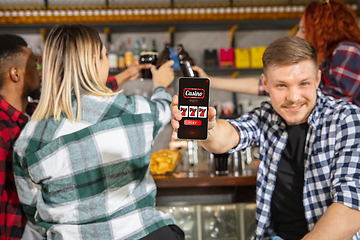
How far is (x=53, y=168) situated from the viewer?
3.20 ft

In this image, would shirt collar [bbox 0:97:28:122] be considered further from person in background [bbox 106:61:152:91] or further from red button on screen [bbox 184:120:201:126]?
red button on screen [bbox 184:120:201:126]

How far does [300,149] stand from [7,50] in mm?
1198

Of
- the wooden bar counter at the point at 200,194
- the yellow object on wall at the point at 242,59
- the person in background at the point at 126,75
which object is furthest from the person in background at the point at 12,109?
the yellow object on wall at the point at 242,59

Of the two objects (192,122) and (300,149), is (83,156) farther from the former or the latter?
(300,149)

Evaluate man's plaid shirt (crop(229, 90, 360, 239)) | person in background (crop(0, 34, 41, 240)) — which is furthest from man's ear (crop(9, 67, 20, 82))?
man's plaid shirt (crop(229, 90, 360, 239))

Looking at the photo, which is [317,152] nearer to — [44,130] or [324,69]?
[324,69]

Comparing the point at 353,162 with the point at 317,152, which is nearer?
the point at 353,162

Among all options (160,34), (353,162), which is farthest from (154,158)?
(160,34)

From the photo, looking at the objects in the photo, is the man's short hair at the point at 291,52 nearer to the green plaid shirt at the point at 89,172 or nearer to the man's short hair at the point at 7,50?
the green plaid shirt at the point at 89,172

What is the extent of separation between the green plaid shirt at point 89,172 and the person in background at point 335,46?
68 centimetres

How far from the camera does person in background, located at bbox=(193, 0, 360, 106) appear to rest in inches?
56.0

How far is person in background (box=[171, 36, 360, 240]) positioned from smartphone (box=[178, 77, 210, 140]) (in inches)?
3.1

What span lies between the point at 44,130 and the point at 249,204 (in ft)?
3.39

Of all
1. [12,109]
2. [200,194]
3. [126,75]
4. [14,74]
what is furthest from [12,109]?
[200,194]
